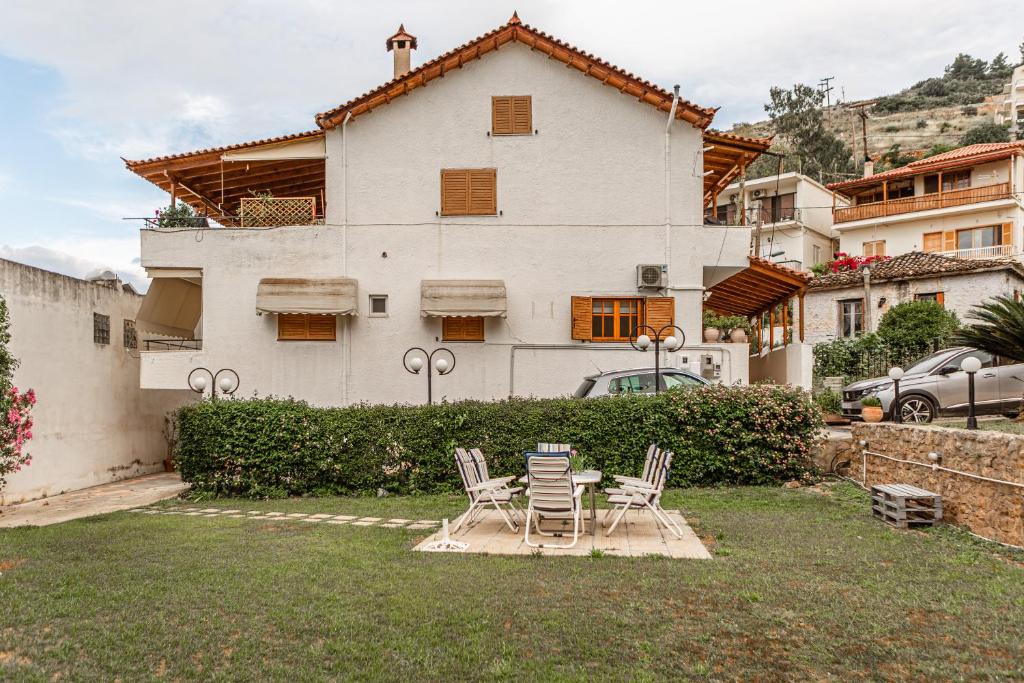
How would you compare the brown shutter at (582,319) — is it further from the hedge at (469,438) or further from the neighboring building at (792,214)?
the neighboring building at (792,214)

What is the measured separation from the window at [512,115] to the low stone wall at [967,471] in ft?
34.3

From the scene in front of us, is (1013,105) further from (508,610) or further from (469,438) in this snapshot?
(508,610)

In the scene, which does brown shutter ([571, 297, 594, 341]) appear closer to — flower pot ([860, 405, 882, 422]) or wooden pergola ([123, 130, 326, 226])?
flower pot ([860, 405, 882, 422])

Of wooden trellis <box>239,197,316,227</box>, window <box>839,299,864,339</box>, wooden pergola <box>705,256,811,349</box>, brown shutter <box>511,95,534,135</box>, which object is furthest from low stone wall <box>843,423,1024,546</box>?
window <box>839,299,864,339</box>

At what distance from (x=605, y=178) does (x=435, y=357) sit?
19.2 feet

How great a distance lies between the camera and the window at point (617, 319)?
17094 millimetres

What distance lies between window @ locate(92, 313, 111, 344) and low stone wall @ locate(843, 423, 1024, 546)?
54.8 feet

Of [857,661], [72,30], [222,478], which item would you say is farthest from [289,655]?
[72,30]

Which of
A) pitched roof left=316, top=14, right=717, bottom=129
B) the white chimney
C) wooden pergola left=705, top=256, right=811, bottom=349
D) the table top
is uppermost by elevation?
the white chimney

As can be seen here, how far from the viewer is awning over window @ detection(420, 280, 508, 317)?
53.4 feet

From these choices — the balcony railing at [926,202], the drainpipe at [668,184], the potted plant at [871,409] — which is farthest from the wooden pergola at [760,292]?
the balcony railing at [926,202]

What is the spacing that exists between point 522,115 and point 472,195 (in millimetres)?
2298

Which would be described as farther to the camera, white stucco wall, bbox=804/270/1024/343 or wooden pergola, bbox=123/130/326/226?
white stucco wall, bbox=804/270/1024/343

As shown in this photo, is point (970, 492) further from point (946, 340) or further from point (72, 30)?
point (72, 30)
